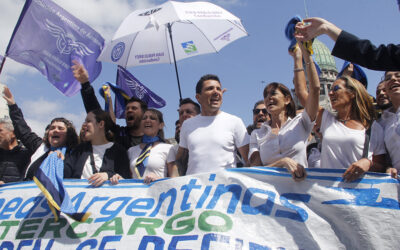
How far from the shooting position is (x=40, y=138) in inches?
172

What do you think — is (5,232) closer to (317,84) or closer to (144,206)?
(144,206)

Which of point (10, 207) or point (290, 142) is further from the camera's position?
point (10, 207)

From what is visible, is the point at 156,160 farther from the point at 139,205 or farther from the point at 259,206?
the point at 259,206

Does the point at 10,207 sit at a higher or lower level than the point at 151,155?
lower

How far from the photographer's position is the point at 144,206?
3.00 m

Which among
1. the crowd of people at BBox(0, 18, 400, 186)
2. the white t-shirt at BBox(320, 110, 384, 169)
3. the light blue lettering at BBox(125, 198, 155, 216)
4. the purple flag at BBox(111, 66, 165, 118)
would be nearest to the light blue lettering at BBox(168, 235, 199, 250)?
the light blue lettering at BBox(125, 198, 155, 216)

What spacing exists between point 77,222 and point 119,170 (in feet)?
2.39

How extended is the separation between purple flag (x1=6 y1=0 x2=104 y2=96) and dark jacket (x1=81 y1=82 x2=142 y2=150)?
335 millimetres

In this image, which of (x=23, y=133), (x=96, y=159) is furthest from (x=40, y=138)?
(x=96, y=159)

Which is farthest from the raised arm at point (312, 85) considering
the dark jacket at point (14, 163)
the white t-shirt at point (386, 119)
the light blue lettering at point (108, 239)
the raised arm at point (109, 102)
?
the dark jacket at point (14, 163)

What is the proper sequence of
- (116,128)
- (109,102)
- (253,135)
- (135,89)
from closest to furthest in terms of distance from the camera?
(253,135), (116,128), (109,102), (135,89)

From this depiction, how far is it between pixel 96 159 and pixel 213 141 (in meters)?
1.30

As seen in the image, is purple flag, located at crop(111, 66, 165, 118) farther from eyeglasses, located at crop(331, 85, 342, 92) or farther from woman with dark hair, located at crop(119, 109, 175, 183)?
eyeglasses, located at crop(331, 85, 342, 92)

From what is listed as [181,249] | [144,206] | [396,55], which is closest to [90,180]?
[144,206]
